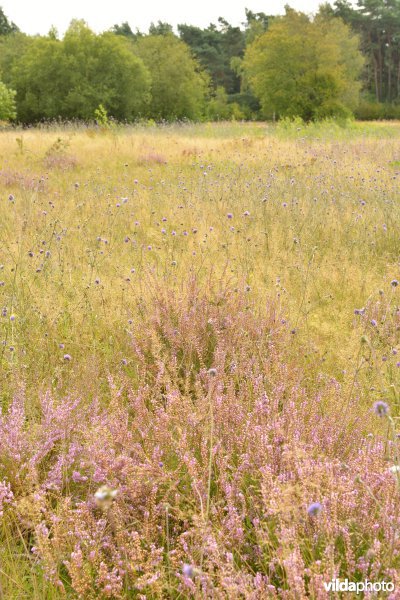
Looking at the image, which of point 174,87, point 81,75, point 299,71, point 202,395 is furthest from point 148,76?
point 202,395

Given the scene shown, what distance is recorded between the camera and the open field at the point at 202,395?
1396mm

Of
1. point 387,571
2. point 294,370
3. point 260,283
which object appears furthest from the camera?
point 260,283

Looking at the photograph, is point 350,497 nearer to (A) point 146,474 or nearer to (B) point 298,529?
(B) point 298,529

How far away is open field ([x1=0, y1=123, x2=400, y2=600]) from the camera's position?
1396 millimetres

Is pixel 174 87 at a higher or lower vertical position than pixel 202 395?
higher

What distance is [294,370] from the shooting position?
8.04 ft

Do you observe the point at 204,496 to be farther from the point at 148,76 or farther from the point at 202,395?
the point at 148,76

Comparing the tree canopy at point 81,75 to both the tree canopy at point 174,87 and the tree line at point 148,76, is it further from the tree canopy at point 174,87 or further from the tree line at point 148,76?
the tree canopy at point 174,87

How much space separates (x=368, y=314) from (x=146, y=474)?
2.08 metres

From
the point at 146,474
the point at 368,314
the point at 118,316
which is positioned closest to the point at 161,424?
the point at 146,474

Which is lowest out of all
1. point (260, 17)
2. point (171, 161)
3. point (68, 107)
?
point (171, 161)

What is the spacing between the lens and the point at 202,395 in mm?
2150

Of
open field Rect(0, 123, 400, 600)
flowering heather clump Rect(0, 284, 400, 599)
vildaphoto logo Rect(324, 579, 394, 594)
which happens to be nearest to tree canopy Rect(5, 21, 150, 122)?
open field Rect(0, 123, 400, 600)

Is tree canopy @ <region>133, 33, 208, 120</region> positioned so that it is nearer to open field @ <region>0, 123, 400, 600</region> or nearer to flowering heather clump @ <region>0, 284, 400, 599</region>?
open field @ <region>0, 123, 400, 600</region>
